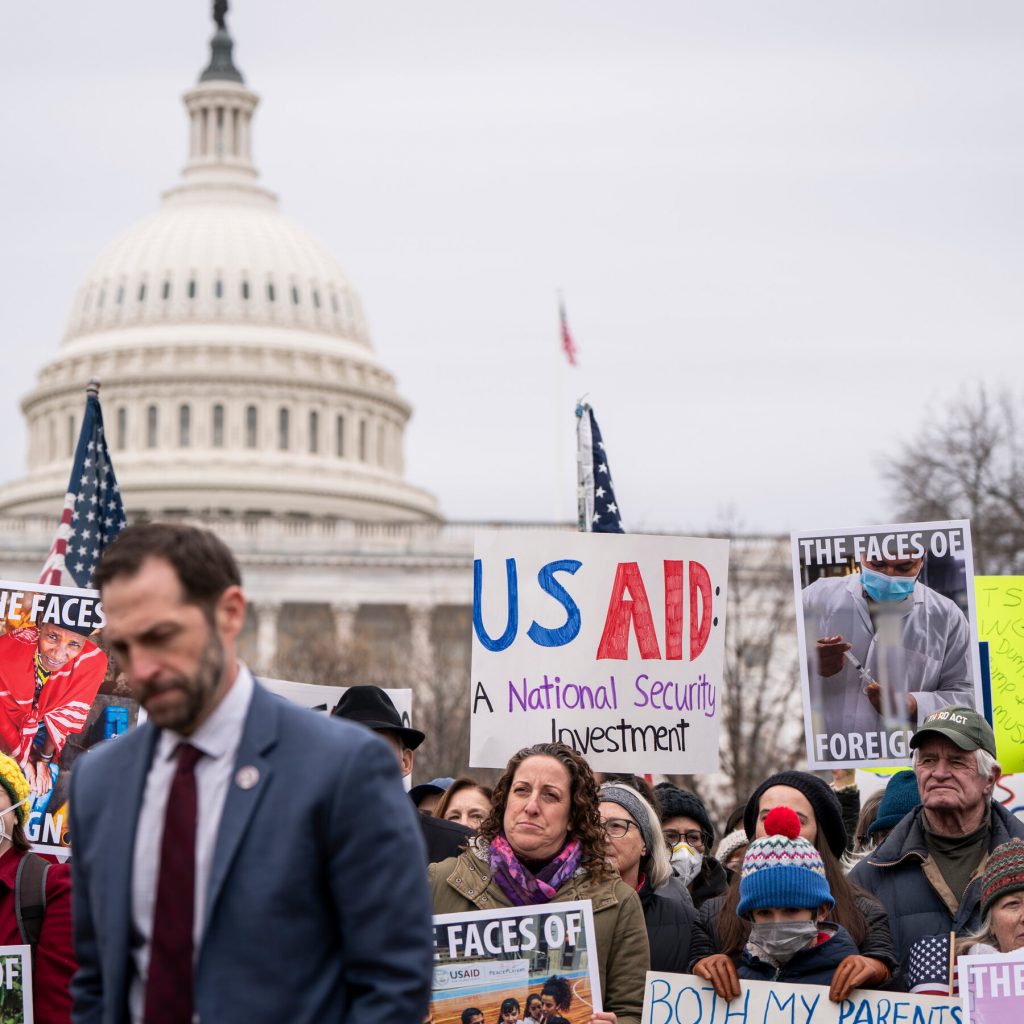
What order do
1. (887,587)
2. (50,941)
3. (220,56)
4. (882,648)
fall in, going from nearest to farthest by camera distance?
1. (50,941)
2. (882,648)
3. (887,587)
4. (220,56)

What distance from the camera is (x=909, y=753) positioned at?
9.83m

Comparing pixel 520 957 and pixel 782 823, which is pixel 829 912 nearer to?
pixel 782 823

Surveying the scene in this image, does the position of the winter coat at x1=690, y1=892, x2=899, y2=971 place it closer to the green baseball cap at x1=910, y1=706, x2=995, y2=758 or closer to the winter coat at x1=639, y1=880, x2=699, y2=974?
the winter coat at x1=639, y1=880, x2=699, y2=974

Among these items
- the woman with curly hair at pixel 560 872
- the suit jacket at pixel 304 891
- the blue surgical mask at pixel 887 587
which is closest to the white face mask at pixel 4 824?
the woman with curly hair at pixel 560 872

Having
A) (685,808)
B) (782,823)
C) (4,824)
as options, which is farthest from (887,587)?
(4,824)

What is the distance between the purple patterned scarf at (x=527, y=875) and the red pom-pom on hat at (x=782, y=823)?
0.58m

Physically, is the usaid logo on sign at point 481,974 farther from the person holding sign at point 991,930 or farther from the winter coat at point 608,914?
the person holding sign at point 991,930

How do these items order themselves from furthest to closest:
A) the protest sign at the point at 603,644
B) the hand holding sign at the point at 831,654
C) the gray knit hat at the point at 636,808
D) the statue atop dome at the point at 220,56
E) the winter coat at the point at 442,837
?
the statue atop dome at the point at 220,56
the hand holding sign at the point at 831,654
the protest sign at the point at 603,644
the winter coat at the point at 442,837
the gray knit hat at the point at 636,808

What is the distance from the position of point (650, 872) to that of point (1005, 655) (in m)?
3.24

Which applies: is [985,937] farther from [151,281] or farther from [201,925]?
[151,281]

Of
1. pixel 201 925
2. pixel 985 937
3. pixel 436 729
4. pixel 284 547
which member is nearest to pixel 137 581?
pixel 201 925

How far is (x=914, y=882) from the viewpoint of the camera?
8016 millimetres

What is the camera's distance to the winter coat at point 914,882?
787cm

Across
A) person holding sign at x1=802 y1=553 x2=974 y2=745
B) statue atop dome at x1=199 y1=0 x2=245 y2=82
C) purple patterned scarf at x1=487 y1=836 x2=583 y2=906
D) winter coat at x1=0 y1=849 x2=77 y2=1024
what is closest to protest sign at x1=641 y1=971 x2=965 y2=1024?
purple patterned scarf at x1=487 y1=836 x2=583 y2=906
